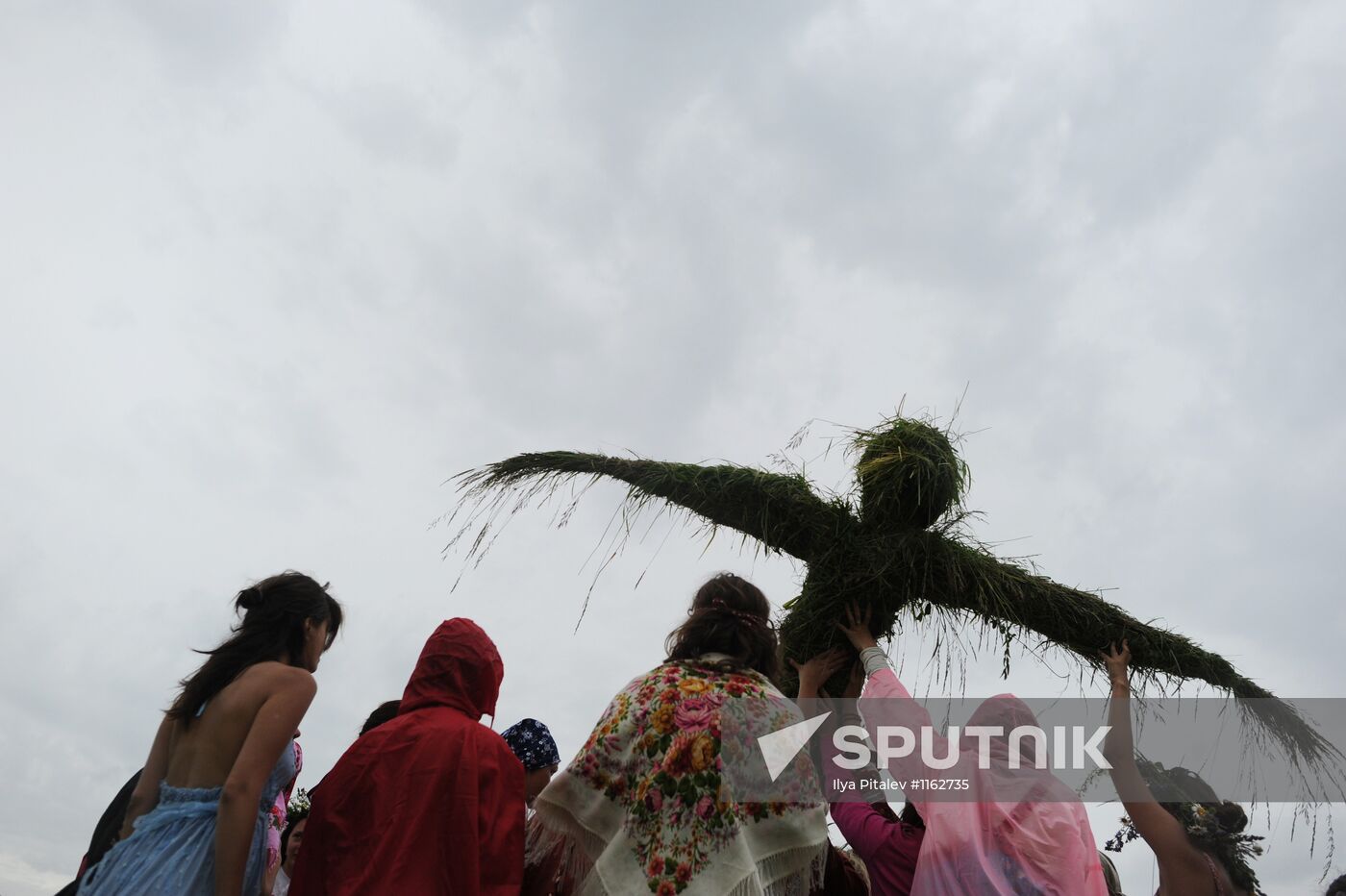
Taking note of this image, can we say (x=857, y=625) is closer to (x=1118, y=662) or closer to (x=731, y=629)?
(x=731, y=629)

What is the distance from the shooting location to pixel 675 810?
2693 millimetres

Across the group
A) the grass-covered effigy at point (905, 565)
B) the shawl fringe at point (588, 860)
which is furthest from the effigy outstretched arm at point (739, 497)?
the shawl fringe at point (588, 860)

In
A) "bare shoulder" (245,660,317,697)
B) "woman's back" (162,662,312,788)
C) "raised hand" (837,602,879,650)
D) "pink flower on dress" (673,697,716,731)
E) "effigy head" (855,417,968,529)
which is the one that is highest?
"effigy head" (855,417,968,529)

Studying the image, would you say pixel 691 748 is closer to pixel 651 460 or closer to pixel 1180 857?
pixel 651 460

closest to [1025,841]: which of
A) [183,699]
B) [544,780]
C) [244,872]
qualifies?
[544,780]

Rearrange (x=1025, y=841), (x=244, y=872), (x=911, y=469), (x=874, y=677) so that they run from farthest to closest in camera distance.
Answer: (x=911, y=469) < (x=874, y=677) < (x=1025, y=841) < (x=244, y=872)

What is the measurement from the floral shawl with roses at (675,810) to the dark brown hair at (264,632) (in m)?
0.91

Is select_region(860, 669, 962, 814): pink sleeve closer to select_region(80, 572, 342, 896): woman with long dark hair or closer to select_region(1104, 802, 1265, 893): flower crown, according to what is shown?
select_region(1104, 802, 1265, 893): flower crown

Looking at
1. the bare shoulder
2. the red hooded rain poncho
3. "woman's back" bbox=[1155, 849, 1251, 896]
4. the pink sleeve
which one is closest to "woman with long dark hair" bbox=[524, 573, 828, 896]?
the red hooded rain poncho

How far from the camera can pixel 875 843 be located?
10.1 feet

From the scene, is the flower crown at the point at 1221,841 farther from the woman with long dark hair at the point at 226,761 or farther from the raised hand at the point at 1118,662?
the woman with long dark hair at the point at 226,761

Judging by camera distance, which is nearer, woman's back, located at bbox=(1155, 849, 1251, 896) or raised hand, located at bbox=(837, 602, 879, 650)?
woman's back, located at bbox=(1155, 849, 1251, 896)

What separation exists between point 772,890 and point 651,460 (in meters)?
1.70

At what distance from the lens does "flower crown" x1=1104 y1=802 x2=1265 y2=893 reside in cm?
350
